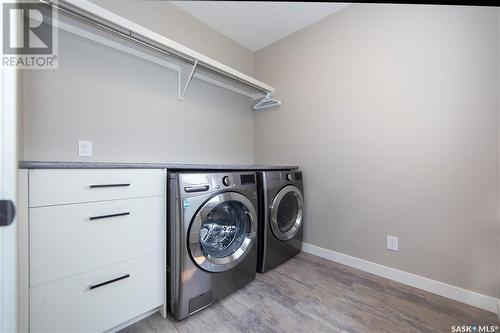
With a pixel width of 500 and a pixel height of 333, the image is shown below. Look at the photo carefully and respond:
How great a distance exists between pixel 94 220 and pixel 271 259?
131 centimetres

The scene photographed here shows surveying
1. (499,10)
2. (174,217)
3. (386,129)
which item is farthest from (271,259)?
(499,10)

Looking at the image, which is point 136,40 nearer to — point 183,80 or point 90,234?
point 183,80

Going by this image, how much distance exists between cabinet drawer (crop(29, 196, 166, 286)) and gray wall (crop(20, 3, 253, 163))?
0.59 m

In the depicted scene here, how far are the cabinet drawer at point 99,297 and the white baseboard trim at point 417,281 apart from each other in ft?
4.94

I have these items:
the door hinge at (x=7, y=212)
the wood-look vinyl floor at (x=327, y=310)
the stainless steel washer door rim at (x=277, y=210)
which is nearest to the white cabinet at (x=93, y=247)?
the door hinge at (x=7, y=212)

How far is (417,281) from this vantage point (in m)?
1.49

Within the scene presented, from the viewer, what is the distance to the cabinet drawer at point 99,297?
84cm

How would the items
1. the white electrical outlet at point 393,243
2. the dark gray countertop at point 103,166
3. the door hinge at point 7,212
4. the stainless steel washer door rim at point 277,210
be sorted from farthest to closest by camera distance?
the stainless steel washer door rim at point 277,210 → the white electrical outlet at point 393,243 → the dark gray countertop at point 103,166 → the door hinge at point 7,212

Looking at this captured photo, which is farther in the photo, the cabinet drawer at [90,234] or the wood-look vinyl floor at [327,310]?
the wood-look vinyl floor at [327,310]

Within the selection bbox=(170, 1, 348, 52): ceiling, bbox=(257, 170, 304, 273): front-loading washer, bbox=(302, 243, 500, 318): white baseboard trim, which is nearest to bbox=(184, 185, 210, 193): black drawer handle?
bbox=(257, 170, 304, 273): front-loading washer

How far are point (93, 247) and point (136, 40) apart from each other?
4.19 feet

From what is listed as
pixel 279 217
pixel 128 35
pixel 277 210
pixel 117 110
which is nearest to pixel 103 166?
pixel 117 110

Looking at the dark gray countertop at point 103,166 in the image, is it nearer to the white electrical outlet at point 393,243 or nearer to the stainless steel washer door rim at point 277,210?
the stainless steel washer door rim at point 277,210

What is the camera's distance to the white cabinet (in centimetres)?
82
